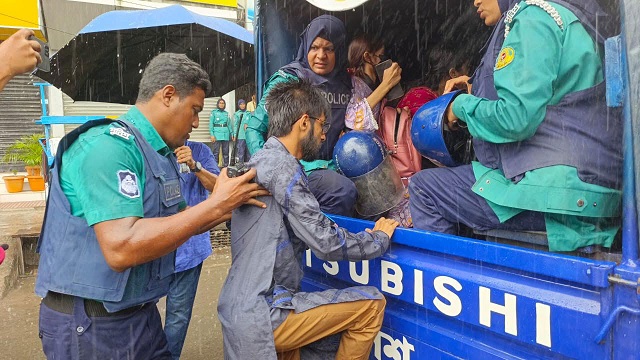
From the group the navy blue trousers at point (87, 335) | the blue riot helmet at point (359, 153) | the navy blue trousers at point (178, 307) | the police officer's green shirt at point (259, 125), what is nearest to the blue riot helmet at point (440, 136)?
the blue riot helmet at point (359, 153)

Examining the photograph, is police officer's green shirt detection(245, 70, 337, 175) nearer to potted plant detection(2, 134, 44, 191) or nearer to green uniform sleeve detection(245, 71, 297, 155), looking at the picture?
green uniform sleeve detection(245, 71, 297, 155)

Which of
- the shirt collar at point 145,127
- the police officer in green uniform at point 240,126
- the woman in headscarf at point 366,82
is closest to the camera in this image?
the shirt collar at point 145,127

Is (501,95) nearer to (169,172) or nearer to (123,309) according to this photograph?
(169,172)

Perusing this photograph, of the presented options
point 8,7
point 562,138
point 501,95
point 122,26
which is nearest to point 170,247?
point 501,95

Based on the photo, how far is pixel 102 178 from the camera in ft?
5.11

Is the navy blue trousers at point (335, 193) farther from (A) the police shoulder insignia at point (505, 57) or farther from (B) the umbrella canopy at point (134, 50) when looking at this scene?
(B) the umbrella canopy at point (134, 50)

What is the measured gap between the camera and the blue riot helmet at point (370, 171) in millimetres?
2592

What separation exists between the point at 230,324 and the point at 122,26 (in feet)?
12.2

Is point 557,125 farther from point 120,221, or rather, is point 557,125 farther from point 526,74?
point 120,221

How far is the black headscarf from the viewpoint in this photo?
304 cm

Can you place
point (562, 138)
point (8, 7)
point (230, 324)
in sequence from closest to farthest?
point (562, 138) → point (230, 324) → point (8, 7)

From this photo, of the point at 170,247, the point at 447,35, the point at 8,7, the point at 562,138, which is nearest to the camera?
the point at 170,247

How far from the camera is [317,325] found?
6.23ft

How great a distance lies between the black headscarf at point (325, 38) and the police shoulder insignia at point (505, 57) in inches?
55.5
